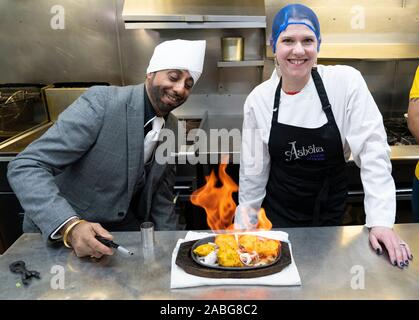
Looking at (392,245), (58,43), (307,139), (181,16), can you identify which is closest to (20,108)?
(58,43)

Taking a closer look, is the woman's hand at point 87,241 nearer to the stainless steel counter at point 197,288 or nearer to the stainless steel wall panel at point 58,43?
the stainless steel counter at point 197,288

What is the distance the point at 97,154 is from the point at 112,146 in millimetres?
72

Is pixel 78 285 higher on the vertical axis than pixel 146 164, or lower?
lower

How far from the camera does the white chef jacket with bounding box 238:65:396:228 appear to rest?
142cm

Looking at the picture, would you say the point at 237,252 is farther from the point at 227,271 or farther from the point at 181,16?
the point at 181,16

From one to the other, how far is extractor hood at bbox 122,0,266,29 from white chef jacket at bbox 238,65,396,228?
1026mm

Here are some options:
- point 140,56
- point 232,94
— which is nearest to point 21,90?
point 140,56

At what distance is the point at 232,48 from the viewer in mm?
2963

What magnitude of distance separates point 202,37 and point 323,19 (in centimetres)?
101

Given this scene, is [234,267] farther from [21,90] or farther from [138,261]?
[21,90]

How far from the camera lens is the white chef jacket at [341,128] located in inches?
55.9

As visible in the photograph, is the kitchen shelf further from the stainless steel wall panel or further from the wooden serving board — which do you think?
the wooden serving board

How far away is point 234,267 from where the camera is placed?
1107 mm

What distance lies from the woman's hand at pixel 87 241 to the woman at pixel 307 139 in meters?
0.77
